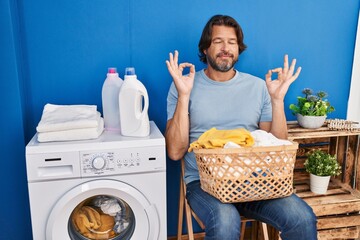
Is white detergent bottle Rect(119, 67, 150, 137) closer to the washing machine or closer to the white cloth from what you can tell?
the washing machine

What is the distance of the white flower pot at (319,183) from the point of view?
196cm

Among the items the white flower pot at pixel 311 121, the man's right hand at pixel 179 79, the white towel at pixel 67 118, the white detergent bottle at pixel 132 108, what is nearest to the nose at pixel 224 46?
the man's right hand at pixel 179 79

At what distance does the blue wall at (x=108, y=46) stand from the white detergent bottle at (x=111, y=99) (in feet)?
0.69

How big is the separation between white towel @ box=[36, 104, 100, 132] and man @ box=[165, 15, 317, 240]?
0.39 m

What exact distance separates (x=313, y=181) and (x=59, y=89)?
1.52 metres

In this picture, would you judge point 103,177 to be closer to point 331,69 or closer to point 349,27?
point 331,69

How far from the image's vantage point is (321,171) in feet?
6.48

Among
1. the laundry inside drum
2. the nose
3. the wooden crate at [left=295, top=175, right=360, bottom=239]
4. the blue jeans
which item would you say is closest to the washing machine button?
the laundry inside drum

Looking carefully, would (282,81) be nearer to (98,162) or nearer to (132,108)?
(132,108)

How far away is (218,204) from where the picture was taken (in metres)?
1.51

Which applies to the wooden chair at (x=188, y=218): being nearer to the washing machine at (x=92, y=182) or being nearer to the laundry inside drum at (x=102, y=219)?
the washing machine at (x=92, y=182)

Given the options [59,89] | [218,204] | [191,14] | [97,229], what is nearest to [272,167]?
[218,204]

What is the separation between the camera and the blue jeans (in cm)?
146

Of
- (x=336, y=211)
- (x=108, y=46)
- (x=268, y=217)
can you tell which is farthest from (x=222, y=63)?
(x=336, y=211)
